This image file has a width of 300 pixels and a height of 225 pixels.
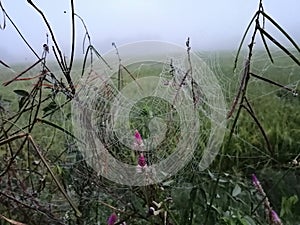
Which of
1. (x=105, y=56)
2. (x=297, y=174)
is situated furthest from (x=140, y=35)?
(x=297, y=174)

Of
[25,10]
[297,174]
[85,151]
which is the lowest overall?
[297,174]

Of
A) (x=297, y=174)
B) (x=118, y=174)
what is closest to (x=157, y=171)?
(x=118, y=174)

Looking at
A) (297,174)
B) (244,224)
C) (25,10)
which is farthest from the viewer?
(297,174)

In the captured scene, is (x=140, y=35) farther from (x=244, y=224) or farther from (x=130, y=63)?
(x=244, y=224)

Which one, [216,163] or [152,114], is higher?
[152,114]

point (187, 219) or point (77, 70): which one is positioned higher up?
point (77, 70)

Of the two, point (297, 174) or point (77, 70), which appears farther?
point (297, 174)

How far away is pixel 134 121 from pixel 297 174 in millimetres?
395

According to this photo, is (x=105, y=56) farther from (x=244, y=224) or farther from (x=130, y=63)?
(x=244, y=224)

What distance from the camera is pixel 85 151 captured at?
1.69 ft

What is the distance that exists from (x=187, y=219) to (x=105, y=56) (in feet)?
0.56

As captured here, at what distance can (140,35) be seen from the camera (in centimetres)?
58

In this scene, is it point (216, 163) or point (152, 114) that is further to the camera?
point (216, 163)

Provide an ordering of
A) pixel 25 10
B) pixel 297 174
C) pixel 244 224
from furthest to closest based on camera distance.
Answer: pixel 297 174
pixel 25 10
pixel 244 224
